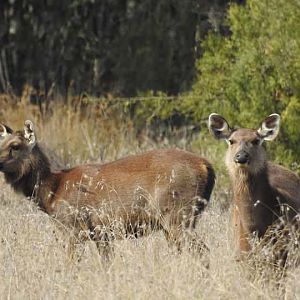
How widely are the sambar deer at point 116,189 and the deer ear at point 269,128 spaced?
2.67 feet

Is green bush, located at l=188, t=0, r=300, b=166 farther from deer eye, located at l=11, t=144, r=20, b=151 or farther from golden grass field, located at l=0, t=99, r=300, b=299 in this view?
deer eye, located at l=11, t=144, r=20, b=151

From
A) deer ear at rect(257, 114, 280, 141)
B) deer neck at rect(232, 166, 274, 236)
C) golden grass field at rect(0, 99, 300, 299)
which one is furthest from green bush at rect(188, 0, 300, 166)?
deer neck at rect(232, 166, 274, 236)

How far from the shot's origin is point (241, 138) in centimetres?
965

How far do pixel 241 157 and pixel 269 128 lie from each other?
2.34 feet

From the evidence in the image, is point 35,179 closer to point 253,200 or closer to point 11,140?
point 11,140

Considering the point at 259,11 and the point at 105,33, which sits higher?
the point at 259,11

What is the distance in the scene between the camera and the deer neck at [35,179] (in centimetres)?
1114

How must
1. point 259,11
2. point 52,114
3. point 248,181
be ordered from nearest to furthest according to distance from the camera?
point 248,181 → point 259,11 → point 52,114

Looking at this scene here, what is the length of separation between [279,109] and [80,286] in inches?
235

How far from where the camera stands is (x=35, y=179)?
11.3m

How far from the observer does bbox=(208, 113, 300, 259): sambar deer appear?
9.33 m

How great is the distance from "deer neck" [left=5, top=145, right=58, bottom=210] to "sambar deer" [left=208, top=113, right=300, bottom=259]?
2247 mm

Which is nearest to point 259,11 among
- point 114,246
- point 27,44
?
point 114,246

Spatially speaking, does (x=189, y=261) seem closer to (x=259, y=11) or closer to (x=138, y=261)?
(x=138, y=261)
